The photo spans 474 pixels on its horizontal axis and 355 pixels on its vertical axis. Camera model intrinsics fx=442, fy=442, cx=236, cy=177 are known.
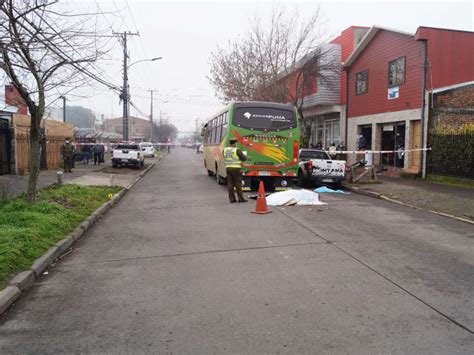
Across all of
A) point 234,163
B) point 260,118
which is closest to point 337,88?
point 260,118

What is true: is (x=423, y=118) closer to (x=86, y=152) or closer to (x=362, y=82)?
(x=362, y=82)

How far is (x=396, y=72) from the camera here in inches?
864

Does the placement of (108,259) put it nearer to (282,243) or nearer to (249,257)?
(249,257)

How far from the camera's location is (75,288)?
18.0 feet

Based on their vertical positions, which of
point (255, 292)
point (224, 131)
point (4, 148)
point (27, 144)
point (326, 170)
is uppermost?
point (224, 131)

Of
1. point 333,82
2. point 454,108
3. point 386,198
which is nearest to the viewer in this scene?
point 386,198

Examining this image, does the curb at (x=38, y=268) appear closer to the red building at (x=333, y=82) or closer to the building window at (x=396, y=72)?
the building window at (x=396, y=72)

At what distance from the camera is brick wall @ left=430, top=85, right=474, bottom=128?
1733cm

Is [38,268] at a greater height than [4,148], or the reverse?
[4,148]

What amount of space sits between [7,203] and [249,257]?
632 centimetres

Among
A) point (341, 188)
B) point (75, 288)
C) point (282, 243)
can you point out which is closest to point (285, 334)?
point (75, 288)

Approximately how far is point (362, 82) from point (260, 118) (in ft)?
39.9

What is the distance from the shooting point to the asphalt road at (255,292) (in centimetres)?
394

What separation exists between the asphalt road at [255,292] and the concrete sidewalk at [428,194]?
271 centimetres
